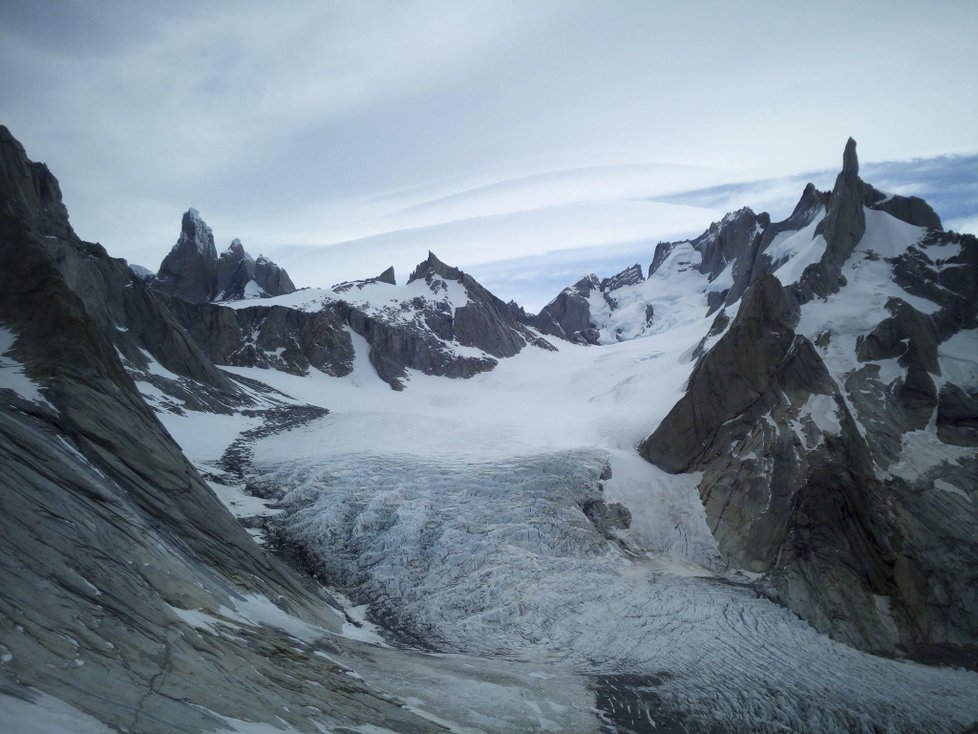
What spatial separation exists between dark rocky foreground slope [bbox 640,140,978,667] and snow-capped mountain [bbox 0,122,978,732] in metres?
0.14

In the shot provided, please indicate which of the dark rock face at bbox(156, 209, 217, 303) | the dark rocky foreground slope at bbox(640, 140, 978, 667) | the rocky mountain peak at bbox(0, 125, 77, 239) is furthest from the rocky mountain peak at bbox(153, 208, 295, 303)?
the dark rocky foreground slope at bbox(640, 140, 978, 667)

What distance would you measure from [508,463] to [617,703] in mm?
17614

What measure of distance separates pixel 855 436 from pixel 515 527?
54.9ft

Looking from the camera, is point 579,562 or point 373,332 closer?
point 579,562

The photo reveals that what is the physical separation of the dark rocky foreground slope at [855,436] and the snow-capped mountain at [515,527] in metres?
0.14

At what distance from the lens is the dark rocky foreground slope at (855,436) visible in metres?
21.3

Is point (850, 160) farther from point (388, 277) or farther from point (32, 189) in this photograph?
point (388, 277)

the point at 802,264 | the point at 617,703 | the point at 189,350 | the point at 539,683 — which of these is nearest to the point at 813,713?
the point at 617,703

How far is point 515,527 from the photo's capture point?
26.5m

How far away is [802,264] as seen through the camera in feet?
123

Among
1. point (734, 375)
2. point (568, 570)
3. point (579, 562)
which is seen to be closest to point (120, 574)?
point (568, 570)

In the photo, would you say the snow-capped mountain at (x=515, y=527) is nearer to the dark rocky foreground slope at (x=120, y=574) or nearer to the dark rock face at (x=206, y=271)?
the dark rocky foreground slope at (x=120, y=574)

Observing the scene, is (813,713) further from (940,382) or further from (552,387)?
(552,387)

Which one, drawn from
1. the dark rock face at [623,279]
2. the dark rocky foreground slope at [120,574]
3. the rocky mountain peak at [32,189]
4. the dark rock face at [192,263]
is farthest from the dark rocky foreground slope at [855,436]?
the dark rock face at [623,279]
